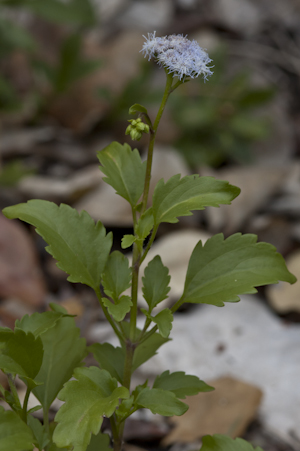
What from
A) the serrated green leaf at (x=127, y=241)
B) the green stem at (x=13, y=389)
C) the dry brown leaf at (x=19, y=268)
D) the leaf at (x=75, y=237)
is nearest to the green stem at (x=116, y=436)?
the green stem at (x=13, y=389)

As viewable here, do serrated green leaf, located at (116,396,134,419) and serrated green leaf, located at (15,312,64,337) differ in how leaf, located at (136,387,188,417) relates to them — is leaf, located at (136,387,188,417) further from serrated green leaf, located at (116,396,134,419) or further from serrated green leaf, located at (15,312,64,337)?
serrated green leaf, located at (15,312,64,337)

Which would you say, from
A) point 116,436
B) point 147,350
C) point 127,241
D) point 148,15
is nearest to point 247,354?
point 147,350

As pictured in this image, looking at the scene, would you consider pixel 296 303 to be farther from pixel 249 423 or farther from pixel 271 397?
pixel 249 423

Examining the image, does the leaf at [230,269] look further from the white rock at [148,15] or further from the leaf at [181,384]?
the white rock at [148,15]

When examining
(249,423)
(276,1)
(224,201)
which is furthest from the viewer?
(276,1)

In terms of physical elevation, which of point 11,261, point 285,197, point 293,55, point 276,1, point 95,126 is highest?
point 276,1

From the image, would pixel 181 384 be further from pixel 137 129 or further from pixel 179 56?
pixel 179 56

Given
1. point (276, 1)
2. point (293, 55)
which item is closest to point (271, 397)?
point (293, 55)
